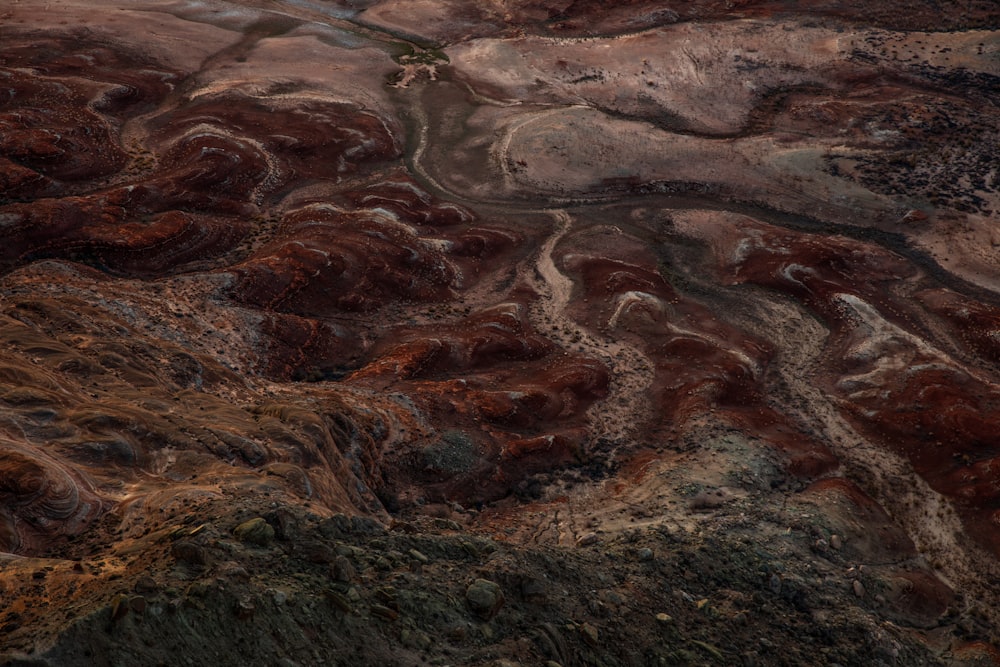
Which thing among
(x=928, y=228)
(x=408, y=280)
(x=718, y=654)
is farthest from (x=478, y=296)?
(x=928, y=228)

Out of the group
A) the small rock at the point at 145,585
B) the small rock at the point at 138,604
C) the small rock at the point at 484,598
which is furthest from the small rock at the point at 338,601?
Answer: the small rock at the point at 138,604

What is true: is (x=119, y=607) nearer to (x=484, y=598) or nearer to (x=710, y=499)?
(x=484, y=598)

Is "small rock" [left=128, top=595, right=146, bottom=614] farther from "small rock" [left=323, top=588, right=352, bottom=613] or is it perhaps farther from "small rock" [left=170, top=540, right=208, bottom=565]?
"small rock" [left=323, top=588, right=352, bottom=613]

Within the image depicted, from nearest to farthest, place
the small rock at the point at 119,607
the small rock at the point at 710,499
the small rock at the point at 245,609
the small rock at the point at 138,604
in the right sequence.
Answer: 1. the small rock at the point at 119,607
2. the small rock at the point at 138,604
3. the small rock at the point at 245,609
4. the small rock at the point at 710,499

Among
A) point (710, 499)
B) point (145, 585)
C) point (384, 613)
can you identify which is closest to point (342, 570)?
point (384, 613)

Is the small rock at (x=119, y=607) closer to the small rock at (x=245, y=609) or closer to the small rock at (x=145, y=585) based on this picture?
the small rock at (x=145, y=585)

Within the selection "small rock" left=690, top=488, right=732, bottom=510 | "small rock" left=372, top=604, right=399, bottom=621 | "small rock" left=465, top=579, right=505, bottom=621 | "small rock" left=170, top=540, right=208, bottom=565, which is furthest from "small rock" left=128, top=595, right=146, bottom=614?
"small rock" left=690, top=488, right=732, bottom=510
